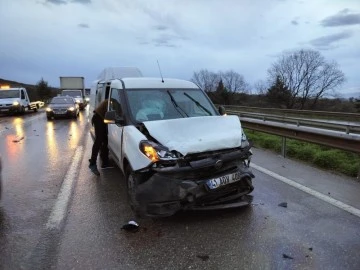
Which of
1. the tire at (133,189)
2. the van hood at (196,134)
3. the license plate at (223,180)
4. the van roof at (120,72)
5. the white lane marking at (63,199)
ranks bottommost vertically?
the white lane marking at (63,199)

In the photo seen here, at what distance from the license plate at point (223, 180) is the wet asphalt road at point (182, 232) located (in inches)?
19.8

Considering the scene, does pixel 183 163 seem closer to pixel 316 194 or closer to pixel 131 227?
pixel 131 227

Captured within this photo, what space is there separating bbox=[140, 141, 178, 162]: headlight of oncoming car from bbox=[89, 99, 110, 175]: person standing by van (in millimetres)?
3033

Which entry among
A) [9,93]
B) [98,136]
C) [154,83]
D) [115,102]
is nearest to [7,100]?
[9,93]

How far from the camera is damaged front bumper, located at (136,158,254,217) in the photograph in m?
4.66

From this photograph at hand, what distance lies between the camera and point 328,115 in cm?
2047

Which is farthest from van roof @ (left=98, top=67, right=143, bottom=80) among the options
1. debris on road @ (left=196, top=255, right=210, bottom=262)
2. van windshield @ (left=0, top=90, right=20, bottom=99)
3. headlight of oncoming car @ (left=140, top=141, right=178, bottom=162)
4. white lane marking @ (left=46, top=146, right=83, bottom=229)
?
van windshield @ (left=0, top=90, right=20, bottom=99)

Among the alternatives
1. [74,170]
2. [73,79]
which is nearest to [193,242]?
[74,170]

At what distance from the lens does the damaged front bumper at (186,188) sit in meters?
4.66

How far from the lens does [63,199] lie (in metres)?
6.06

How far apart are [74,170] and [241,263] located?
5363mm

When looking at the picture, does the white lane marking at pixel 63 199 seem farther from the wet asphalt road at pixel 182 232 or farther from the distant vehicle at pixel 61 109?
the distant vehicle at pixel 61 109

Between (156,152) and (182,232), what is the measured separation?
103 cm

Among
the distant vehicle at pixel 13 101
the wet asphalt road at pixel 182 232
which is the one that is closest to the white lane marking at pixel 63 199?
the wet asphalt road at pixel 182 232
